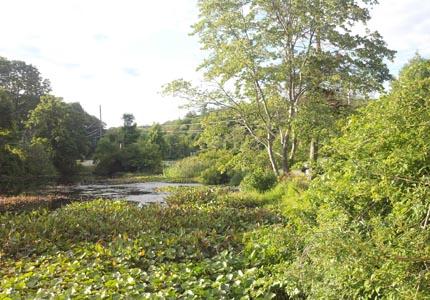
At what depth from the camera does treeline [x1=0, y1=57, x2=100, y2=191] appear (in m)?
20.4

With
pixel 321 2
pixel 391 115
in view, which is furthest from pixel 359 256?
pixel 321 2

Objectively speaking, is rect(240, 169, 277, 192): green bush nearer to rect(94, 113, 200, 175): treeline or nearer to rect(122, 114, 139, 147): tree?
rect(94, 113, 200, 175): treeline

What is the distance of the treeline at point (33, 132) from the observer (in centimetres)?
2038

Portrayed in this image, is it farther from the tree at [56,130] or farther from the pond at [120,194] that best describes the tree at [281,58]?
the tree at [56,130]

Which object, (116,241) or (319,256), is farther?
(116,241)

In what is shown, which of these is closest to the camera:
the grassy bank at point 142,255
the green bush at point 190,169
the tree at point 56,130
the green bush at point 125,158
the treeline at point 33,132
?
the grassy bank at point 142,255

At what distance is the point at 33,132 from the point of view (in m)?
28.6

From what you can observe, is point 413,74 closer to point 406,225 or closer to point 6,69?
point 406,225

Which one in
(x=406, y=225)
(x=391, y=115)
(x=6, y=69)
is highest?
(x=6, y=69)

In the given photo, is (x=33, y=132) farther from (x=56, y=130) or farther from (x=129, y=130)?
(x=129, y=130)

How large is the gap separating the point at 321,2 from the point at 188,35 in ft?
15.6

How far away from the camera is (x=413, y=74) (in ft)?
13.9

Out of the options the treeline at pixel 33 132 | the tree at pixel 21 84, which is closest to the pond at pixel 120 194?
the treeline at pixel 33 132

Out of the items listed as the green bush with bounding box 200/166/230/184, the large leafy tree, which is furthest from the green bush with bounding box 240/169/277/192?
the large leafy tree
